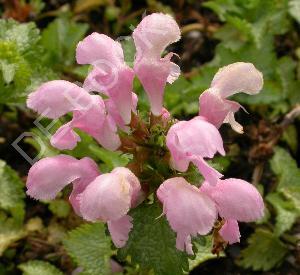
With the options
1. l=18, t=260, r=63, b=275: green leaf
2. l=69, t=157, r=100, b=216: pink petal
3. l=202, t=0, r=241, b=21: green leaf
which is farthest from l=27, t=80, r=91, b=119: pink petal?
l=202, t=0, r=241, b=21: green leaf

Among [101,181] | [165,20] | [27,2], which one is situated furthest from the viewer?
[27,2]

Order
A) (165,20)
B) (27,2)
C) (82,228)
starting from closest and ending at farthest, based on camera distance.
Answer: (165,20) < (82,228) < (27,2)

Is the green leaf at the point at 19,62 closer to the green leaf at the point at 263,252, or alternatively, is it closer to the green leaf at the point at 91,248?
the green leaf at the point at 91,248

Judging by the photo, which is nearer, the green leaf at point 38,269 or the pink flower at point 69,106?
the pink flower at point 69,106

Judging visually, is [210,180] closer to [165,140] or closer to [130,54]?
[165,140]

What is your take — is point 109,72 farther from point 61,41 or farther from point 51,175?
point 61,41

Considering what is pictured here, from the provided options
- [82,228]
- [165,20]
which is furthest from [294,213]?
[165,20]

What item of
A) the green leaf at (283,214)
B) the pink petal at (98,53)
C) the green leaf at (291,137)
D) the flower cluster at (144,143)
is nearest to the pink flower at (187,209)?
the flower cluster at (144,143)

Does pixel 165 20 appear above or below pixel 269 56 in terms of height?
above
